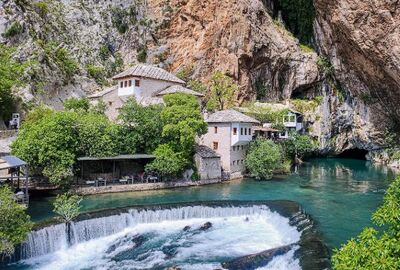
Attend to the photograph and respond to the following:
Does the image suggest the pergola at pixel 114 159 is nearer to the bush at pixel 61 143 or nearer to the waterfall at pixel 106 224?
the bush at pixel 61 143

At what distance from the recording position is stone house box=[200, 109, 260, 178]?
41.6 m

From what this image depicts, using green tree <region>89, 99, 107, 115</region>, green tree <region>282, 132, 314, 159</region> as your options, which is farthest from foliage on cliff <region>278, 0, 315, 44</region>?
green tree <region>89, 99, 107, 115</region>

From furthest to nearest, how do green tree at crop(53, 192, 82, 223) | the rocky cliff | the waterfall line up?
the rocky cliff → green tree at crop(53, 192, 82, 223) → the waterfall

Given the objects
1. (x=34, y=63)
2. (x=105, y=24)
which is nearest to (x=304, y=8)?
(x=105, y=24)

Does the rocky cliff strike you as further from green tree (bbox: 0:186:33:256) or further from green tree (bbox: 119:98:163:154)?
green tree (bbox: 0:186:33:256)

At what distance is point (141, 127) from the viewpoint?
37750mm

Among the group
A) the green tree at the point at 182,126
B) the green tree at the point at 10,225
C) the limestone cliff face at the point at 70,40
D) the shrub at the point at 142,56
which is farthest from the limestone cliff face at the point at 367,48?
the green tree at the point at 10,225

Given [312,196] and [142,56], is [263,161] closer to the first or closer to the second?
[312,196]

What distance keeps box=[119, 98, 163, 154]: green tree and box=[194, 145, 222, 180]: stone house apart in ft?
15.9

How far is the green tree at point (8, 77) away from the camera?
1699 inches

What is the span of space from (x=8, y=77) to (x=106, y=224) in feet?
99.5

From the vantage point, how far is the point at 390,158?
56.8m

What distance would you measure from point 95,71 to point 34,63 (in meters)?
11.4

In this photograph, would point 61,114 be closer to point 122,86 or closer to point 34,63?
point 122,86
